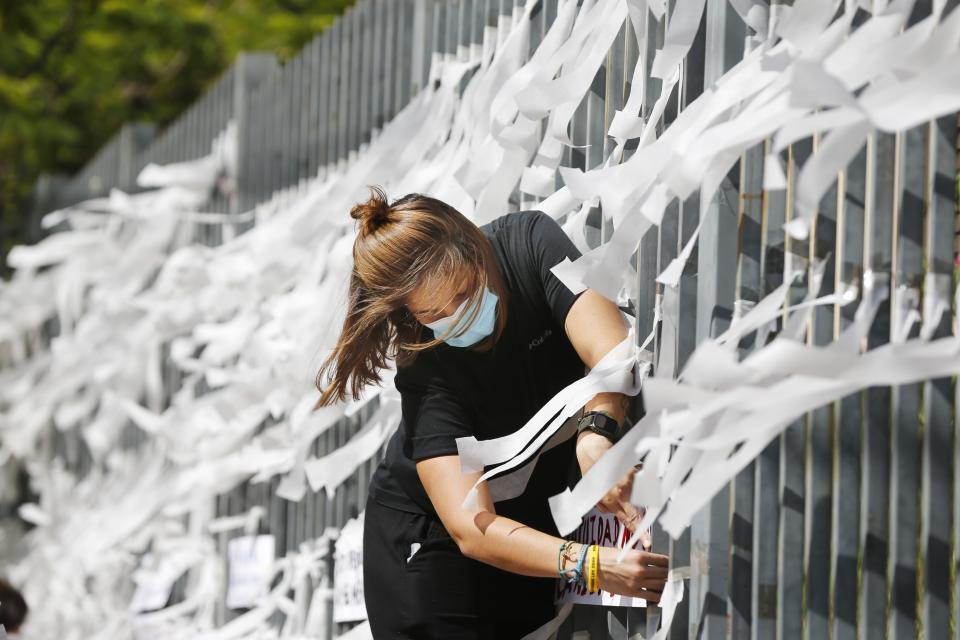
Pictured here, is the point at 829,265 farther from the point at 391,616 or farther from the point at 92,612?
the point at 92,612

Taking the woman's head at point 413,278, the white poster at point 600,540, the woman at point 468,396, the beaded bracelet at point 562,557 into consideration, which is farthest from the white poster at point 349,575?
the beaded bracelet at point 562,557

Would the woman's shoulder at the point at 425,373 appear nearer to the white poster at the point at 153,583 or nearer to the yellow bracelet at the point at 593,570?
the yellow bracelet at the point at 593,570

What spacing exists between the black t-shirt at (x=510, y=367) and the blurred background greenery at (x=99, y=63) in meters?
7.39

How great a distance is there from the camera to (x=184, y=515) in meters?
5.71

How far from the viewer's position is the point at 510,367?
2756 mm

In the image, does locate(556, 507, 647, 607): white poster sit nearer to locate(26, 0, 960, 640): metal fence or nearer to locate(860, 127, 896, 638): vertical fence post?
locate(26, 0, 960, 640): metal fence

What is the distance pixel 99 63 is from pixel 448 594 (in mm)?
10263

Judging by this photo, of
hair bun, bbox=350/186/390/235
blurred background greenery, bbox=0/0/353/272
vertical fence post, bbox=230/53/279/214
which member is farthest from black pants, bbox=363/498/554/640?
blurred background greenery, bbox=0/0/353/272

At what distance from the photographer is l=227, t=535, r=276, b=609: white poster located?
4871 millimetres

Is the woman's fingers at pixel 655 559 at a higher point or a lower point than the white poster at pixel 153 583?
higher

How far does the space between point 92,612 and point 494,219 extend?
3.84 metres

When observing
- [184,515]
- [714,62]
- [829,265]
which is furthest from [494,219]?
[184,515]

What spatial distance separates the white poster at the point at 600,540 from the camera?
2.67 m

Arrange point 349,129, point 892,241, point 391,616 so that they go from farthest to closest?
point 349,129 < point 391,616 < point 892,241
